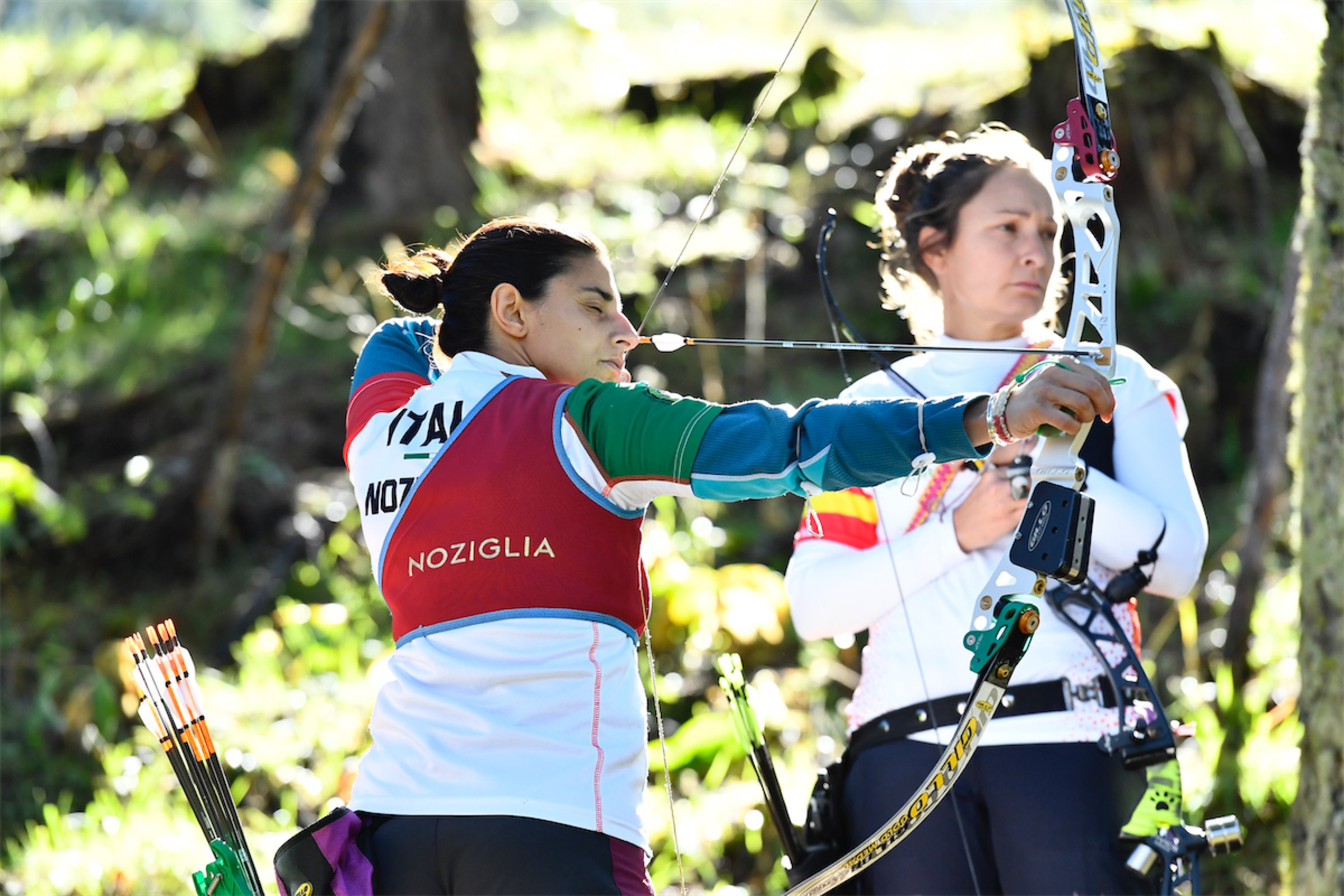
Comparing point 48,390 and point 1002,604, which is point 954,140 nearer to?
point 1002,604

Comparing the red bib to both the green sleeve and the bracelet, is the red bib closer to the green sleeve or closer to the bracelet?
the green sleeve

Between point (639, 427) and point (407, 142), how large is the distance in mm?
6245

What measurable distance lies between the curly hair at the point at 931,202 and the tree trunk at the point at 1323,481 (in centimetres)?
60

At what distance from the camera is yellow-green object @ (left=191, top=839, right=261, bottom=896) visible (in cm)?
185

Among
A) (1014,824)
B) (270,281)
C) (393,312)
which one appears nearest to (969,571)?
(1014,824)

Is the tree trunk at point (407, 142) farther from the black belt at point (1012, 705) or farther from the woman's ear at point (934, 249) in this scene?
the black belt at point (1012, 705)

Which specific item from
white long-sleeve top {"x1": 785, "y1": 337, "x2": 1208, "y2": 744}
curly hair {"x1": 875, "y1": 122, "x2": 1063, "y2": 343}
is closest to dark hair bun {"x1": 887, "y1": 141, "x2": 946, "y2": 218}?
curly hair {"x1": 875, "y1": 122, "x2": 1063, "y2": 343}

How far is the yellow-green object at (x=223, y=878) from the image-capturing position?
1852 mm

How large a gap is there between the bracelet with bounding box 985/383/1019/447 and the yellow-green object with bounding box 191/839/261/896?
1.20 m

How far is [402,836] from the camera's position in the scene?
161 cm

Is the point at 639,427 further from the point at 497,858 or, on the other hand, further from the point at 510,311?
the point at 497,858

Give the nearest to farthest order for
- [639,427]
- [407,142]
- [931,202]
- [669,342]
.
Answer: [639,427]
[669,342]
[931,202]
[407,142]

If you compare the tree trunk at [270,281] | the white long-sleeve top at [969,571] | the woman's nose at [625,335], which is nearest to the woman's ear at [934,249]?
the white long-sleeve top at [969,571]

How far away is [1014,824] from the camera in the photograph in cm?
192
